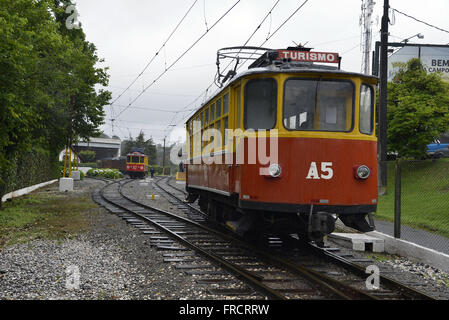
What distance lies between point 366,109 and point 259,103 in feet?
5.80

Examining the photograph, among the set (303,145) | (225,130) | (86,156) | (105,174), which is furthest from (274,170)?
(86,156)

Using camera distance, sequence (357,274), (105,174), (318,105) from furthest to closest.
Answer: (105,174) → (318,105) → (357,274)

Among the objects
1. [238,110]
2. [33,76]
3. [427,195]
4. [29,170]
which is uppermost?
[33,76]

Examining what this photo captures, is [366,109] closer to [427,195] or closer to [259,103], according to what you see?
[259,103]

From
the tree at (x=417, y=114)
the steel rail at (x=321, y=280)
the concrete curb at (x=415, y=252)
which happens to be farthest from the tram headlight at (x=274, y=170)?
the tree at (x=417, y=114)

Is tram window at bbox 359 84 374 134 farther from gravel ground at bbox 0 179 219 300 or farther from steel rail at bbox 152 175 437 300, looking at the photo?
gravel ground at bbox 0 179 219 300

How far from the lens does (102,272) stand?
260 inches

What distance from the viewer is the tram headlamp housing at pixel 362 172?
23.0 feet

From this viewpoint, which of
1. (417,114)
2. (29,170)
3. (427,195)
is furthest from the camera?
(29,170)

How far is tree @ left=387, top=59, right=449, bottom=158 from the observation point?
69.8 ft

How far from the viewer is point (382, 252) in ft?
28.7

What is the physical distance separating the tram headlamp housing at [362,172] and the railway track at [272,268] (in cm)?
133

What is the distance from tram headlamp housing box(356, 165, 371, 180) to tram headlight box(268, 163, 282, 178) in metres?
1.22

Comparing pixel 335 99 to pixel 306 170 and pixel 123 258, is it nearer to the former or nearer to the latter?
pixel 306 170
